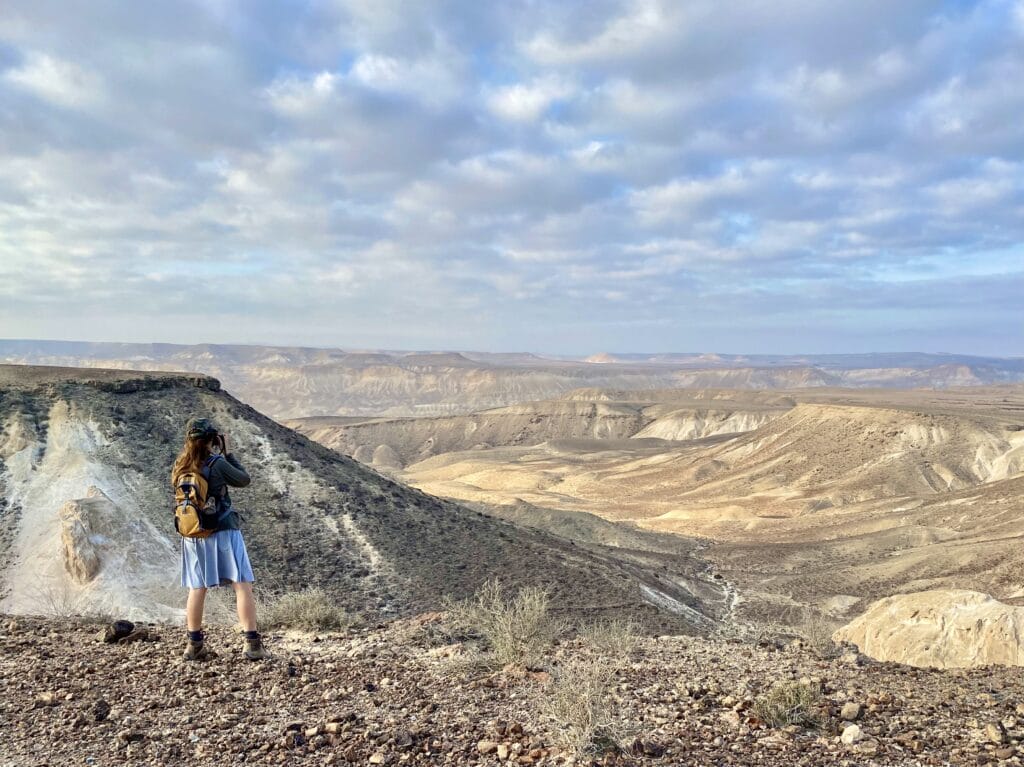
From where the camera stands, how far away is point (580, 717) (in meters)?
4.18

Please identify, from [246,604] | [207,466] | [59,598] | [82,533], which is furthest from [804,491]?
[207,466]

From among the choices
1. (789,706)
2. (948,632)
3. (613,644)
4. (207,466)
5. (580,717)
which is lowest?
(948,632)

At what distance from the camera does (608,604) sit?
16594 mm

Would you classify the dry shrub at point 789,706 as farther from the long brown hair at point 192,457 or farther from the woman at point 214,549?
the long brown hair at point 192,457

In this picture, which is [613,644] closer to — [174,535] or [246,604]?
[246,604]

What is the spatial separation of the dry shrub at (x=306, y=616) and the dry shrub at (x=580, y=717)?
3684mm

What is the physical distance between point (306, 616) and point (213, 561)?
90.6 inches

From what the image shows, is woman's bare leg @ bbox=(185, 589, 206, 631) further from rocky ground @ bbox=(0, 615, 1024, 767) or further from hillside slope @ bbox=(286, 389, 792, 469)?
hillside slope @ bbox=(286, 389, 792, 469)

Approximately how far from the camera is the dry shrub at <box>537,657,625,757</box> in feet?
13.3

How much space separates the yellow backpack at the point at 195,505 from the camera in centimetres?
548

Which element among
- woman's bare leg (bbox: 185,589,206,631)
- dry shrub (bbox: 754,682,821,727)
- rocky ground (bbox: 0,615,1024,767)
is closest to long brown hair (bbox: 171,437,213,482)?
woman's bare leg (bbox: 185,589,206,631)

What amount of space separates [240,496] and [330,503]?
2191 millimetres

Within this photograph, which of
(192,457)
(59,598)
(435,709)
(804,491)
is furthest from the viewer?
(804,491)

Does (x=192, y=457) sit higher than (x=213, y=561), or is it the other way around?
(x=192, y=457)
